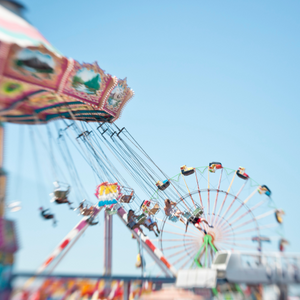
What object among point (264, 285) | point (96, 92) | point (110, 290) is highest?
point (96, 92)

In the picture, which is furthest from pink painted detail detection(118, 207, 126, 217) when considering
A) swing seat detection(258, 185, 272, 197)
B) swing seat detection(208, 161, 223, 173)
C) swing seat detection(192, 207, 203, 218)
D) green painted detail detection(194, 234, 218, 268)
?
swing seat detection(258, 185, 272, 197)

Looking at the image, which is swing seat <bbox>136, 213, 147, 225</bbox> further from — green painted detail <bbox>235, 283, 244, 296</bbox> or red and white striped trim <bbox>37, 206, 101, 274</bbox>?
green painted detail <bbox>235, 283, 244, 296</bbox>

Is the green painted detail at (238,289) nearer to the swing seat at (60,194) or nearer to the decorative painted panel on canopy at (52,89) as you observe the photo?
the swing seat at (60,194)

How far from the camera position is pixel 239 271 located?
12.4m

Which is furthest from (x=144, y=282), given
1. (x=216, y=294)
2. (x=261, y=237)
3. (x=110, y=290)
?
(x=261, y=237)

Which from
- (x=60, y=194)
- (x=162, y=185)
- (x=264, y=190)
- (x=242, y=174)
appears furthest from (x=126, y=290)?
(x=242, y=174)

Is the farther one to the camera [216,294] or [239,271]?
[239,271]

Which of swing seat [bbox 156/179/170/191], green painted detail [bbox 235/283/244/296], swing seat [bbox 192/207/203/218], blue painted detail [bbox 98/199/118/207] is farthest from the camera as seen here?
swing seat [bbox 156/179/170/191]

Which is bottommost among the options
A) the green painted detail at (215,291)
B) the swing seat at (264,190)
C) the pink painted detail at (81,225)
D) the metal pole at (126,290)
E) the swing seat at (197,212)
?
the metal pole at (126,290)

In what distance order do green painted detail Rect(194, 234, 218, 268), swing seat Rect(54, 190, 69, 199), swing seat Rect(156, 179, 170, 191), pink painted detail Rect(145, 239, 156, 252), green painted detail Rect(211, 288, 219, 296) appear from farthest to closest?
swing seat Rect(156, 179, 170, 191) → green painted detail Rect(194, 234, 218, 268) → pink painted detail Rect(145, 239, 156, 252) → swing seat Rect(54, 190, 69, 199) → green painted detail Rect(211, 288, 219, 296)

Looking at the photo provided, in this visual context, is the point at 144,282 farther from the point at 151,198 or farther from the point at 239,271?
the point at 151,198

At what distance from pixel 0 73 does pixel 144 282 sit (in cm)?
922

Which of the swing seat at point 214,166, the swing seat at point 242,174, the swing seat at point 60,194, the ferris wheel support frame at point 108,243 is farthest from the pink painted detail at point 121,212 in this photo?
the swing seat at point 242,174

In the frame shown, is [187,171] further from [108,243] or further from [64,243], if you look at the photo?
[64,243]
